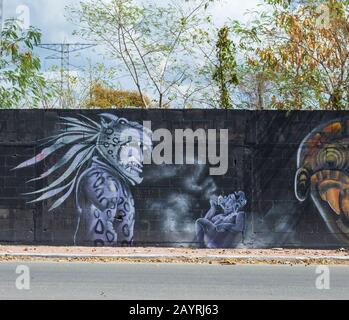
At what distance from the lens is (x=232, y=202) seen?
1457 centimetres

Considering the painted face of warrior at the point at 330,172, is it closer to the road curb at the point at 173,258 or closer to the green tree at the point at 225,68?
the road curb at the point at 173,258

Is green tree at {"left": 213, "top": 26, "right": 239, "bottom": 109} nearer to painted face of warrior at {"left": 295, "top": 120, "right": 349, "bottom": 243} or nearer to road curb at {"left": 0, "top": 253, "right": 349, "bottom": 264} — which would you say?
painted face of warrior at {"left": 295, "top": 120, "right": 349, "bottom": 243}

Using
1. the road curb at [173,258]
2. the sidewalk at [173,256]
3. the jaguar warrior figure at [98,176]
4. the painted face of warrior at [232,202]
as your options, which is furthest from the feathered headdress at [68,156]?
the painted face of warrior at [232,202]

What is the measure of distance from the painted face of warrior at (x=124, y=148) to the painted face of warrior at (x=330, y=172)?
3207 mm

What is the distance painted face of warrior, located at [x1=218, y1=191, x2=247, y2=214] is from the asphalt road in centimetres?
225

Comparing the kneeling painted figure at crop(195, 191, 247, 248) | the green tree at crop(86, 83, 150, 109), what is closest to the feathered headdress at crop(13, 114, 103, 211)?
the kneeling painted figure at crop(195, 191, 247, 248)

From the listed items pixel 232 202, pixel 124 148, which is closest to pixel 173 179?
pixel 124 148

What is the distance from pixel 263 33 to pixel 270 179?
14.9 feet

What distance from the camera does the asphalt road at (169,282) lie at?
9.19m

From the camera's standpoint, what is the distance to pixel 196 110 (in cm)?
1448

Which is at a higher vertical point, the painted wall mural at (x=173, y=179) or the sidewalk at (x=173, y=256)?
the painted wall mural at (x=173, y=179)

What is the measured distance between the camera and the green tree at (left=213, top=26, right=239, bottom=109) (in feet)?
62.5
